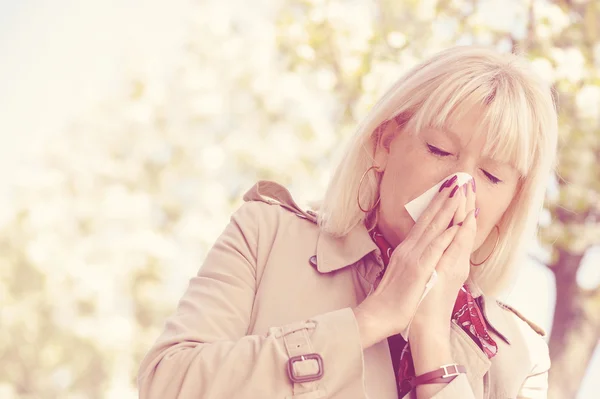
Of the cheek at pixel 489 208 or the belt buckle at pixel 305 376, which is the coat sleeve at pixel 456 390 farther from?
the cheek at pixel 489 208

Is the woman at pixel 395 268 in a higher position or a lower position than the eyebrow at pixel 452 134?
lower

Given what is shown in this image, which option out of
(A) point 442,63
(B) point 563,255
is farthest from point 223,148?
(A) point 442,63

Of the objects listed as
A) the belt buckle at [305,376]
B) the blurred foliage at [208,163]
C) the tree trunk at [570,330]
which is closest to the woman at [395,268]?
the belt buckle at [305,376]

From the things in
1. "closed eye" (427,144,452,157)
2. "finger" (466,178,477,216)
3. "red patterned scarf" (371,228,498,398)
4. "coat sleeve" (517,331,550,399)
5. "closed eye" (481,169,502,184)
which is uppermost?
"closed eye" (427,144,452,157)

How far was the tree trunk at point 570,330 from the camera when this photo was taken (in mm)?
6496

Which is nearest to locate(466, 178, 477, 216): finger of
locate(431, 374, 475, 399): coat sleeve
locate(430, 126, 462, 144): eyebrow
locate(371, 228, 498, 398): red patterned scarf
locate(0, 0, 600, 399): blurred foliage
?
locate(430, 126, 462, 144): eyebrow

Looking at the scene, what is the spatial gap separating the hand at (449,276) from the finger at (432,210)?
37 mm

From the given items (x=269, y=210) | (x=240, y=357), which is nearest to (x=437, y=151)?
(x=269, y=210)

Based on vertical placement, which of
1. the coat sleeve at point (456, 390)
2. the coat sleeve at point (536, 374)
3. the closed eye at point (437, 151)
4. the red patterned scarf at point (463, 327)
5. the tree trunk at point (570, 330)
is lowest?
the tree trunk at point (570, 330)

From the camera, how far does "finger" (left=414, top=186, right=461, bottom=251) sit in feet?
6.09

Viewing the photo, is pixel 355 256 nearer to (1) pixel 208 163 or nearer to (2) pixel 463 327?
(2) pixel 463 327

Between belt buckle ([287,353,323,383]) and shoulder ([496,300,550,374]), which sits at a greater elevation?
belt buckle ([287,353,323,383])

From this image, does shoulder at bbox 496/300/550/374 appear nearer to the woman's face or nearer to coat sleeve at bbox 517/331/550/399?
coat sleeve at bbox 517/331/550/399

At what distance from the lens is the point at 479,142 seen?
194 cm
